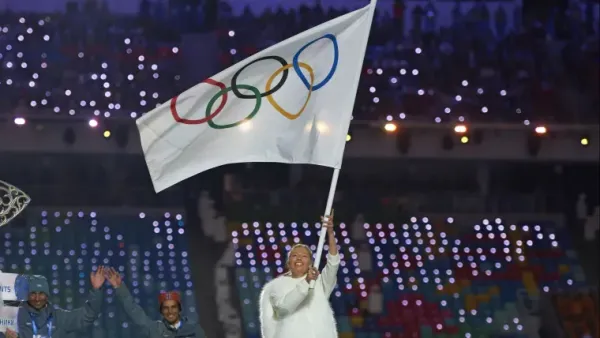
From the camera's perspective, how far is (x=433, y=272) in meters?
16.0

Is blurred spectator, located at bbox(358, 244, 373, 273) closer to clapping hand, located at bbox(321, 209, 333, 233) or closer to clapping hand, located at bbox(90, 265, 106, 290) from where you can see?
clapping hand, located at bbox(90, 265, 106, 290)

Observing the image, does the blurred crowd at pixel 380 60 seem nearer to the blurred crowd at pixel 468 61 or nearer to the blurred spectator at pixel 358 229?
the blurred crowd at pixel 468 61

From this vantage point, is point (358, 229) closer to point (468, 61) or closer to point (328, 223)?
point (468, 61)

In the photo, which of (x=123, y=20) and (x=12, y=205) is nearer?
(x=12, y=205)

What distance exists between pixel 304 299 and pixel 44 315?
63.7 inches

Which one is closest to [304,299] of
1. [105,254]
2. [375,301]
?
[375,301]

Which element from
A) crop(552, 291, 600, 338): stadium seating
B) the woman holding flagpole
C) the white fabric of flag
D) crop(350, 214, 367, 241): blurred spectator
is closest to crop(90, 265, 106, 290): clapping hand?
the white fabric of flag

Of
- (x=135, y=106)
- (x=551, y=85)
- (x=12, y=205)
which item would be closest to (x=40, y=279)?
(x=12, y=205)

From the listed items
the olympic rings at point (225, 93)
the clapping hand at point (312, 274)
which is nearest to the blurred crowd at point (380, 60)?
the olympic rings at point (225, 93)

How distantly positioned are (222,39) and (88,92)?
151cm

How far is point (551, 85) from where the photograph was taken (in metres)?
16.3

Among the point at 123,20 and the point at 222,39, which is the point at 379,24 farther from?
the point at 123,20

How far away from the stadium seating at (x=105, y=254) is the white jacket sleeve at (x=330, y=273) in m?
7.49

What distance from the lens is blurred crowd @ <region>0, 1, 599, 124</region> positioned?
15266 millimetres
